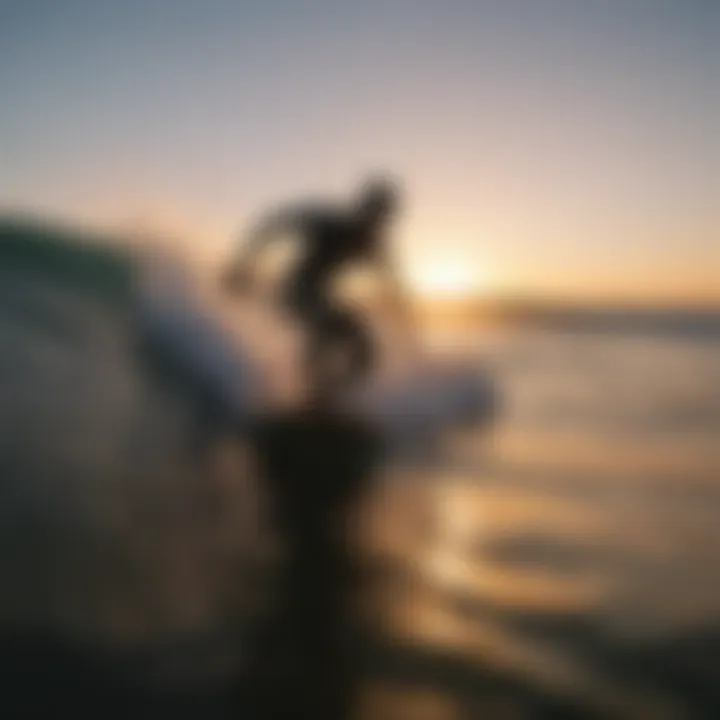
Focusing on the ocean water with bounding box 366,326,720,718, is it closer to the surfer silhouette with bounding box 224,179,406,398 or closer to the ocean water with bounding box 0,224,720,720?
the ocean water with bounding box 0,224,720,720

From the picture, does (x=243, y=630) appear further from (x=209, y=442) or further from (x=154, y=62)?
(x=154, y=62)

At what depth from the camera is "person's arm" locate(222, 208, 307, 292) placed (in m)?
0.96

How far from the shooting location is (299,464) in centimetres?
99

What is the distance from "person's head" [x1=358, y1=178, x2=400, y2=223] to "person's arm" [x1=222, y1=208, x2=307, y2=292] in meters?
0.07

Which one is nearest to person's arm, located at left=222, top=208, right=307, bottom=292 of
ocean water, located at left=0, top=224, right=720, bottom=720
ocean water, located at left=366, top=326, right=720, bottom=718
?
ocean water, located at left=0, top=224, right=720, bottom=720

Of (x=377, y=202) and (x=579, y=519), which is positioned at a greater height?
(x=377, y=202)

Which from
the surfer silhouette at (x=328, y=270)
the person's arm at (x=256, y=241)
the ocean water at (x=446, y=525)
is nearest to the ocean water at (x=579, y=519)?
the ocean water at (x=446, y=525)

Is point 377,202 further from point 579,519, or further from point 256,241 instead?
point 579,519

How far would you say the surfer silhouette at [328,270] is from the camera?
96 centimetres

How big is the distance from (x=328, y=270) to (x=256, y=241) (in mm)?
93

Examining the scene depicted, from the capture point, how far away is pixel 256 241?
3.15 ft

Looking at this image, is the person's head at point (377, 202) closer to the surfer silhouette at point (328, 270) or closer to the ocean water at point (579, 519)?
the surfer silhouette at point (328, 270)

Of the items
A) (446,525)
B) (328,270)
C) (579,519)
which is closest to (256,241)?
(328,270)

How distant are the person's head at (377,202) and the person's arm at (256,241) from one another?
0.07 metres
